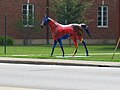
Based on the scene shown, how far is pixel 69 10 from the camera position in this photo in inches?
1932

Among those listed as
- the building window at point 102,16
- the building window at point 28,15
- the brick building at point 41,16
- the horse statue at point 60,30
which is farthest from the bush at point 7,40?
the horse statue at point 60,30

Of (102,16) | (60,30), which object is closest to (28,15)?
(102,16)

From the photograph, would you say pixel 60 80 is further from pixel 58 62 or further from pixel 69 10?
pixel 69 10

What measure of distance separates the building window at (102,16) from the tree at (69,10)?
20.1 ft

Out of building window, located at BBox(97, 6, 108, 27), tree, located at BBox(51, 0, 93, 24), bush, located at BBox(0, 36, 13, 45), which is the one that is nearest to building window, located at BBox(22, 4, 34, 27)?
bush, located at BBox(0, 36, 13, 45)

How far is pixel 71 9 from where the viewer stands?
161 feet

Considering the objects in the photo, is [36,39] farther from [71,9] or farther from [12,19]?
[71,9]

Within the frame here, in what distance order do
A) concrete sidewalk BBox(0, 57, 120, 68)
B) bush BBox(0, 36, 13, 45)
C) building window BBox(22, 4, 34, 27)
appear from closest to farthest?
concrete sidewalk BBox(0, 57, 120, 68) → bush BBox(0, 36, 13, 45) → building window BBox(22, 4, 34, 27)

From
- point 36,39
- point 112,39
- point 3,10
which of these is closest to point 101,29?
point 112,39

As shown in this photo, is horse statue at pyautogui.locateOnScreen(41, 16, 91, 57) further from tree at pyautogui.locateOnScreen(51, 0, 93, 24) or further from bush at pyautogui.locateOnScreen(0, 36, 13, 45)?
bush at pyautogui.locateOnScreen(0, 36, 13, 45)

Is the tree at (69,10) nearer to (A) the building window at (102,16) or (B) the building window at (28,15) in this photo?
(B) the building window at (28,15)

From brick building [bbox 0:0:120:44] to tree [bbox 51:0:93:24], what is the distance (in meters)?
4.24

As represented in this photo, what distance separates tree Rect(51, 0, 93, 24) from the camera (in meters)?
49.1

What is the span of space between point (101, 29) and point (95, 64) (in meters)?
31.7
